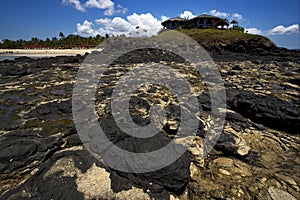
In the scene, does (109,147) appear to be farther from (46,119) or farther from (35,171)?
(46,119)

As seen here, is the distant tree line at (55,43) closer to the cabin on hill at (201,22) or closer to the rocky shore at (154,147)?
the cabin on hill at (201,22)

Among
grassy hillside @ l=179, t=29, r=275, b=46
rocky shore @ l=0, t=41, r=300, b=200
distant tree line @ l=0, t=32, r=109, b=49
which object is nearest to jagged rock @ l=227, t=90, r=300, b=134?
rocky shore @ l=0, t=41, r=300, b=200

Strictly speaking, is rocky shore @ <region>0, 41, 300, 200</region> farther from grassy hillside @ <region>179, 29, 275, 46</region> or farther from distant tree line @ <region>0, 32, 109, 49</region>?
→ distant tree line @ <region>0, 32, 109, 49</region>

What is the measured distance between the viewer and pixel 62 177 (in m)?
2.08

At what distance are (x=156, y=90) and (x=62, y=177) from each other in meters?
3.64

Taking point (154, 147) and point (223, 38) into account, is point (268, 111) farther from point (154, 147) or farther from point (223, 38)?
point (223, 38)

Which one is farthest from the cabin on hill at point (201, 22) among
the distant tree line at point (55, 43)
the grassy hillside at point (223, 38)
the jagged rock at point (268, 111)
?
the jagged rock at point (268, 111)

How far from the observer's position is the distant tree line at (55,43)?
1245 inches

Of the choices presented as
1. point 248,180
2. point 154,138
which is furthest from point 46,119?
point 248,180

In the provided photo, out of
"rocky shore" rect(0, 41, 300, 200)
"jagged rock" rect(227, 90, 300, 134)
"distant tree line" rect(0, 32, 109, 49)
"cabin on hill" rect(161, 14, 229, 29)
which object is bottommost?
"rocky shore" rect(0, 41, 300, 200)

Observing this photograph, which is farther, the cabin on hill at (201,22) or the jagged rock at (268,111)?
the cabin on hill at (201,22)

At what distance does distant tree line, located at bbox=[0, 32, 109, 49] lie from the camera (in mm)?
31625

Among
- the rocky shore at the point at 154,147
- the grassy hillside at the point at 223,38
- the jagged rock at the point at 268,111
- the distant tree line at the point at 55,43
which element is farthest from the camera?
the distant tree line at the point at 55,43

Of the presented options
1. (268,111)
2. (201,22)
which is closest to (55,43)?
(201,22)
